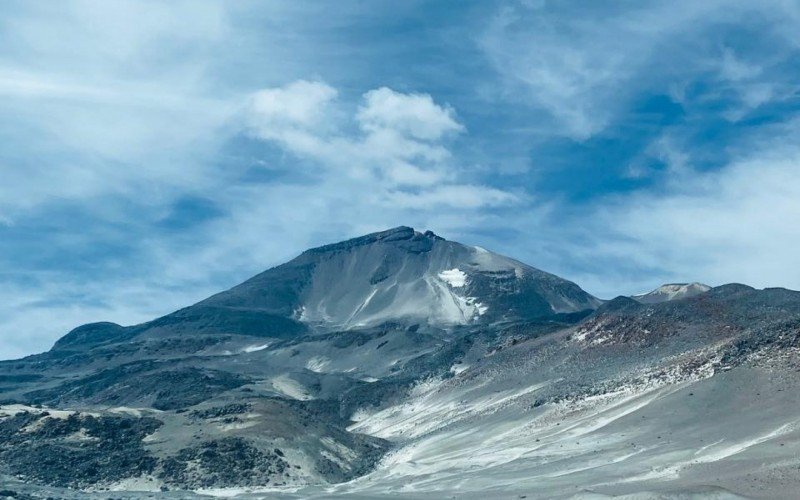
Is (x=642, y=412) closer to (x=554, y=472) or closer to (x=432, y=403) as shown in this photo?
(x=554, y=472)

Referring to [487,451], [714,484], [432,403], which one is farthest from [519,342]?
[714,484]

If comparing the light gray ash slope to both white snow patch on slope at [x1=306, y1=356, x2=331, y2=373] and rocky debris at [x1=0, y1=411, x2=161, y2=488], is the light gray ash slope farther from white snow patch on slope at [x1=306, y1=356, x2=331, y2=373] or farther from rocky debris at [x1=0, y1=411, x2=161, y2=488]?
white snow patch on slope at [x1=306, y1=356, x2=331, y2=373]

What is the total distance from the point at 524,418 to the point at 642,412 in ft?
52.9

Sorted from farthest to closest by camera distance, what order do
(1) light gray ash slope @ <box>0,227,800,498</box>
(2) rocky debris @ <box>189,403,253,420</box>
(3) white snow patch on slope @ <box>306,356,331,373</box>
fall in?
1. (3) white snow patch on slope @ <box>306,356,331,373</box>
2. (2) rocky debris @ <box>189,403,253,420</box>
3. (1) light gray ash slope @ <box>0,227,800,498</box>

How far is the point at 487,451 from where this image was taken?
7175 centimetres

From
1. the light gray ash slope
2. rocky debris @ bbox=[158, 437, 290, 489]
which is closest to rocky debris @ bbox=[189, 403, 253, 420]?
the light gray ash slope

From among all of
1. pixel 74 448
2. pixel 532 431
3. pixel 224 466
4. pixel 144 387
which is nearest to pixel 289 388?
pixel 144 387

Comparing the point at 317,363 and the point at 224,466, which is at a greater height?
the point at 317,363

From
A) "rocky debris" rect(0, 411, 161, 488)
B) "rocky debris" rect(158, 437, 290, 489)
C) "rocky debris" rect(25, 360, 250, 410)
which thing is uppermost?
"rocky debris" rect(25, 360, 250, 410)

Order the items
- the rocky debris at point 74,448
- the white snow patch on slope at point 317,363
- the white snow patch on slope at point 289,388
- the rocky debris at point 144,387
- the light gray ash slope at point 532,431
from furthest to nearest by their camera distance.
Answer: the white snow patch on slope at point 317,363
the white snow patch on slope at point 289,388
the rocky debris at point 144,387
the rocky debris at point 74,448
the light gray ash slope at point 532,431

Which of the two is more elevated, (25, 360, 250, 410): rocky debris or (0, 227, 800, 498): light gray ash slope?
(25, 360, 250, 410): rocky debris

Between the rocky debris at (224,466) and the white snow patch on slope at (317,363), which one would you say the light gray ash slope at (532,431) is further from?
the white snow patch on slope at (317,363)

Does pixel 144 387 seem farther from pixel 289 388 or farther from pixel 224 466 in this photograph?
pixel 224 466

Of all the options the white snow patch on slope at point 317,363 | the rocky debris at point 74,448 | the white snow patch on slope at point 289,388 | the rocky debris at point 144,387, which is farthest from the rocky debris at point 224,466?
the white snow patch on slope at point 317,363
